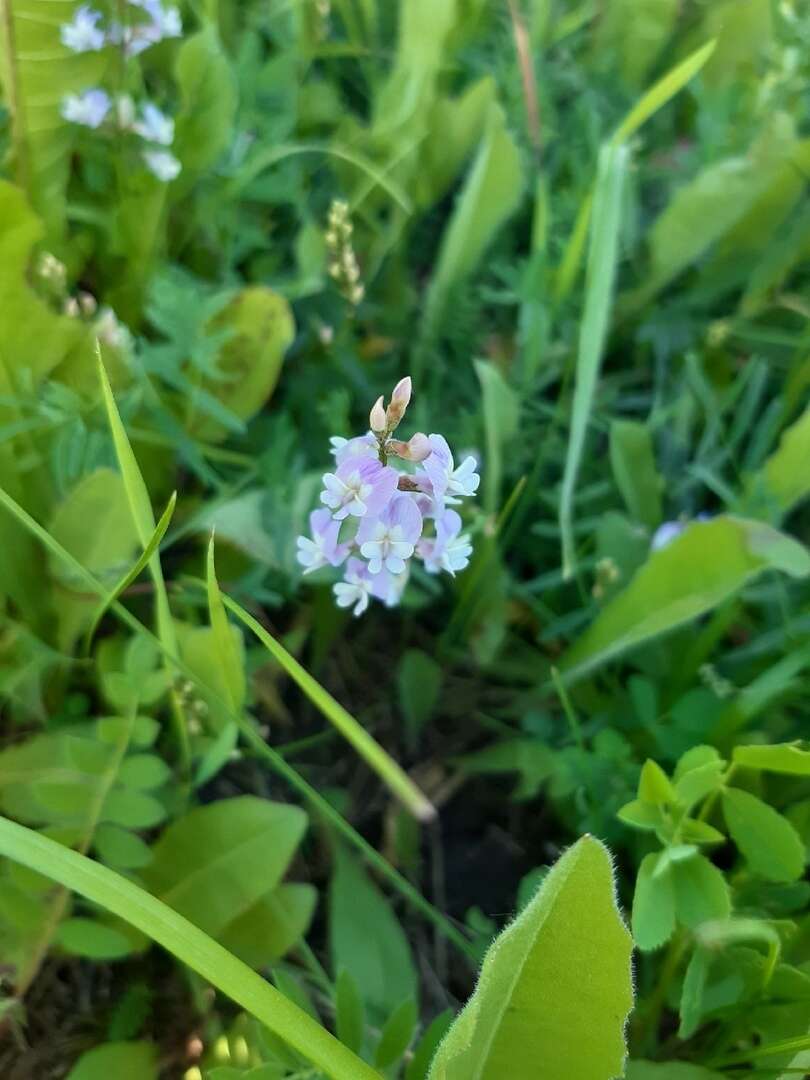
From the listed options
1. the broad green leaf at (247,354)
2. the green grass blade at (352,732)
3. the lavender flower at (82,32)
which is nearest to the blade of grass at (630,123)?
the broad green leaf at (247,354)

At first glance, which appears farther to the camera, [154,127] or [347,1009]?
[154,127]

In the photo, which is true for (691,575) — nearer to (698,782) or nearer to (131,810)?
(698,782)

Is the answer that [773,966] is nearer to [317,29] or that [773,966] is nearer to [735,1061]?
[735,1061]

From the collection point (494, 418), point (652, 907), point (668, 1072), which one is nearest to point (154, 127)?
point (494, 418)

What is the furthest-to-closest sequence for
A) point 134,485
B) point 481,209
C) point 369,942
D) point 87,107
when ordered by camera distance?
1. point 481,209
2. point 87,107
3. point 369,942
4. point 134,485

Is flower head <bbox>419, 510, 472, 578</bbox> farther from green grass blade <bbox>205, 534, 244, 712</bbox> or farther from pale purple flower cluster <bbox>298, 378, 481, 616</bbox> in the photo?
green grass blade <bbox>205, 534, 244, 712</bbox>

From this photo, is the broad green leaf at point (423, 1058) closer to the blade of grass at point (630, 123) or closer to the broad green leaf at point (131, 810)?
the broad green leaf at point (131, 810)

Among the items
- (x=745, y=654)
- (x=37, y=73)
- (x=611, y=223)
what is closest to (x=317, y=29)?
(x=37, y=73)
